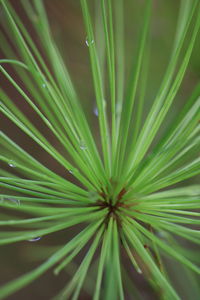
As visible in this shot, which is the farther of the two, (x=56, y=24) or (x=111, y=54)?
(x=56, y=24)

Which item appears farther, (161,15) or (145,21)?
(161,15)

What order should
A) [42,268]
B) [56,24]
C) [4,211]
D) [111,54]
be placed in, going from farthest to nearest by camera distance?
[56,24] < [4,211] < [111,54] < [42,268]

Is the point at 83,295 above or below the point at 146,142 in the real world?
below

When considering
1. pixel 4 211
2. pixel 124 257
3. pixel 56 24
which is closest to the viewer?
pixel 124 257

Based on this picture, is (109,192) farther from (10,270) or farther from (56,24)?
(56,24)

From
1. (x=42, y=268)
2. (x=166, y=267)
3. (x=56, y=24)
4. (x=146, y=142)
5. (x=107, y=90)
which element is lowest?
(x=42, y=268)

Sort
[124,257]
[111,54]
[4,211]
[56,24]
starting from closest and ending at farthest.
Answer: [111,54] < [124,257] < [4,211] < [56,24]

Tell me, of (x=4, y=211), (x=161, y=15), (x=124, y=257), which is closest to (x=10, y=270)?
(x=4, y=211)

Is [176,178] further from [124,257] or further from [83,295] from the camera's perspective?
[83,295]

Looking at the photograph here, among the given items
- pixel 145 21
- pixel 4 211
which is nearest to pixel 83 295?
pixel 4 211
